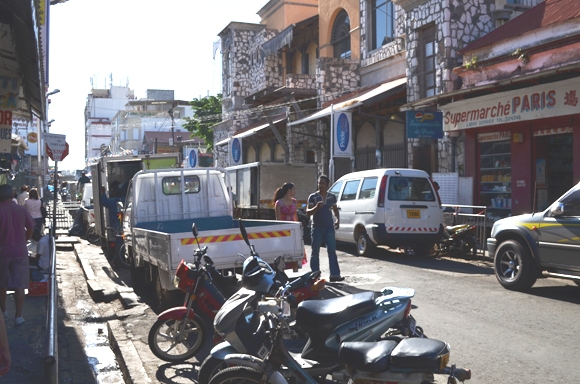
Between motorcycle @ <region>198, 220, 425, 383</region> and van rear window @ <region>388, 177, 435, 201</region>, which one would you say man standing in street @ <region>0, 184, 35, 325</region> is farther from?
van rear window @ <region>388, 177, 435, 201</region>

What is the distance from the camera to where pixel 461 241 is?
14.2 metres

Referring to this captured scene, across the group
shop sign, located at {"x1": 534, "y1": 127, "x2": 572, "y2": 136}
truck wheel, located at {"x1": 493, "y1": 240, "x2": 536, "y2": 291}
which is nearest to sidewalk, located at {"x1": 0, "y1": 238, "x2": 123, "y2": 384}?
truck wheel, located at {"x1": 493, "y1": 240, "x2": 536, "y2": 291}

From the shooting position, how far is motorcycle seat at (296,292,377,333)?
4.73 m

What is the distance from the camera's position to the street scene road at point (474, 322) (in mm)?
6180

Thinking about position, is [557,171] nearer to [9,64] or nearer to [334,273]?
[334,273]

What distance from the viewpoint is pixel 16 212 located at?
26.6 ft

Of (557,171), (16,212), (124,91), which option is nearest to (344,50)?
(557,171)

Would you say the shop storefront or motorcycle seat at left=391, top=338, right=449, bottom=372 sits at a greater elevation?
the shop storefront

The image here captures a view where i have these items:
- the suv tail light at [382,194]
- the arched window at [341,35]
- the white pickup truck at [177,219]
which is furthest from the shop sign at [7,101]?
the arched window at [341,35]

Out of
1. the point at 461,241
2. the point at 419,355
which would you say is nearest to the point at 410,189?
the point at 461,241

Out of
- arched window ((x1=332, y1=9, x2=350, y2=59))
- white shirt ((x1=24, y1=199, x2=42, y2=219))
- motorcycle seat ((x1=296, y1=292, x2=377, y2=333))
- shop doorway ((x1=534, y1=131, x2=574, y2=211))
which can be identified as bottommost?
motorcycle seat ((x1=296, y1=292, x2=377, y2=333))

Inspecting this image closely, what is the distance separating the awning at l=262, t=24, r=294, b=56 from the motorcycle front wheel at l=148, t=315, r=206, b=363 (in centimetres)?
2566

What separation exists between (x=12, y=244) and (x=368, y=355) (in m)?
5.58

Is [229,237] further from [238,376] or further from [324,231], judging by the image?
[238,376]
